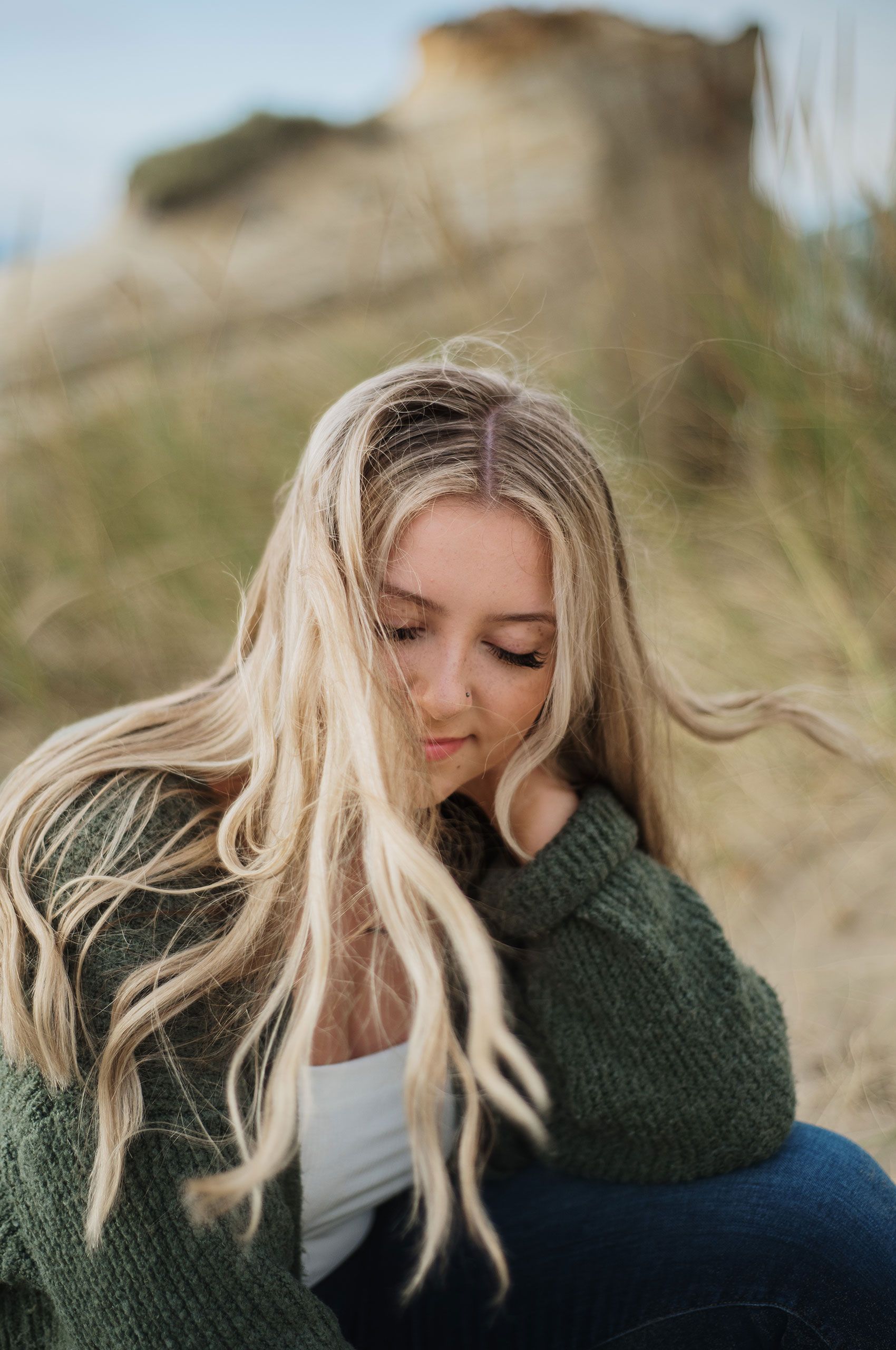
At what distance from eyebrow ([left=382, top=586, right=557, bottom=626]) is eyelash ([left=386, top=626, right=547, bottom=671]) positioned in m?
0.04

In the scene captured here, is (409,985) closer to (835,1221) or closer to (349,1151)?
(349,1151)

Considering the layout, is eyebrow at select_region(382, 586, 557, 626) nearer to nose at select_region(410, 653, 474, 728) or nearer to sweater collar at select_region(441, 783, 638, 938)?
nose at select_region(410, 653, 474, 728)

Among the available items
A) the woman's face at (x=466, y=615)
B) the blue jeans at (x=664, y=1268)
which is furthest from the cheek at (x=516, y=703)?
the blue jeans at (x=664, y=1268)

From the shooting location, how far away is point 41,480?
8.45 ft

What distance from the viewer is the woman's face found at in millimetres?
1084

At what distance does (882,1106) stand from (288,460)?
6.87 ft

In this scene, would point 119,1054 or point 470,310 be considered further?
point 470,310

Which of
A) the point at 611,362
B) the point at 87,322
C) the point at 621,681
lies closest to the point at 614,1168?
the point at 621,681

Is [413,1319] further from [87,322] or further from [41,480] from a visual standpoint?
[87,322]

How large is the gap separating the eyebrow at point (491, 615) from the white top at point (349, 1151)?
59cm

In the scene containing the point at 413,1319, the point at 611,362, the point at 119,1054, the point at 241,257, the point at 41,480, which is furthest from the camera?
the point at 241,257

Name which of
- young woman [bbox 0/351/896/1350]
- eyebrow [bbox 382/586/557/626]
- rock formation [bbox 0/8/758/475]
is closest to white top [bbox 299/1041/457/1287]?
young woman [bbox 0/351/896/1350]

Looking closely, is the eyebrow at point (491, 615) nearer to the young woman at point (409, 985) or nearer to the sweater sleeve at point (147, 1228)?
the young woman at point (409, 985)

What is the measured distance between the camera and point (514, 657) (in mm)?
1171
